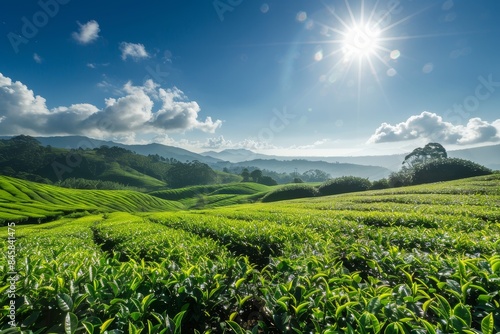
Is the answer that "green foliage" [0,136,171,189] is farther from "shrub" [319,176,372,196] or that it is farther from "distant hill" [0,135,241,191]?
"shrub" [319,176,372,196]

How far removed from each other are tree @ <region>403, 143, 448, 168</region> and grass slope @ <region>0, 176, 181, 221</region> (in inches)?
3753

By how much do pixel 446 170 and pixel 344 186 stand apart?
71.4 ft

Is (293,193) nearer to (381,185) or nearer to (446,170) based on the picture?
(381,185)

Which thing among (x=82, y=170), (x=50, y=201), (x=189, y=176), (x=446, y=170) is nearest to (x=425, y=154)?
(x=446, y=170)

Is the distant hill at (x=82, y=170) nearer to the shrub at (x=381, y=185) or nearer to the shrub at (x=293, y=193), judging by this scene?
the shrub at (x=293, y=193)

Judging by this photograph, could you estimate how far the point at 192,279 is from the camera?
3.19 metres

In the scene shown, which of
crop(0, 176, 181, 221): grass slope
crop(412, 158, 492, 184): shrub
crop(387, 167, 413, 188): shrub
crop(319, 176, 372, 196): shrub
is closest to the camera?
crop(0, 176, 181, 221): grass slope

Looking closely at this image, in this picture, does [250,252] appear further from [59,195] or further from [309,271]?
[59,195]

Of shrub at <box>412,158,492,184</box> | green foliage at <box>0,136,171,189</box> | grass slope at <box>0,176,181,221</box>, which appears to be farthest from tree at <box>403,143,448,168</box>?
green foliage at <box>0,136,171,189</box>

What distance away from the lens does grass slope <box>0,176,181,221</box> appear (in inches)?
1305

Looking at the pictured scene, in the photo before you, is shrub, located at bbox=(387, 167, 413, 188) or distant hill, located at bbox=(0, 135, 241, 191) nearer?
shrub, located at bbox=(387, 167, 413, 188)

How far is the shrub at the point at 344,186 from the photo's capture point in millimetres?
62938

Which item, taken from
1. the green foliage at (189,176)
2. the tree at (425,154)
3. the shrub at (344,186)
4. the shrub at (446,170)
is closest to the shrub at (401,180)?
the shrub at (446,170)

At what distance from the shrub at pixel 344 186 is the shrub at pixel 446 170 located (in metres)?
11.4
